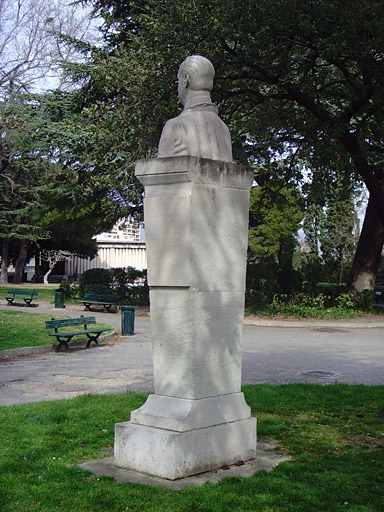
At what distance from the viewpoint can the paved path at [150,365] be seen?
10711mm

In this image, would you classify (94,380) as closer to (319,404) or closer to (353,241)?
(319,404)

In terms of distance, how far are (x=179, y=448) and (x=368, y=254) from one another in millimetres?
21943

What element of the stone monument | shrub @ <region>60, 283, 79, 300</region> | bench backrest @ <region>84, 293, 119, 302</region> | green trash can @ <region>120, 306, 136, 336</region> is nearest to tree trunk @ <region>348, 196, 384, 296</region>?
bench backrest @ <region>84, 293, 119, 302</region>

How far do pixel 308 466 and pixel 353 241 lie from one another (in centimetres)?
3954

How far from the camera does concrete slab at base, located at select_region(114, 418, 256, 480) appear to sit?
A: 5551 millimetres

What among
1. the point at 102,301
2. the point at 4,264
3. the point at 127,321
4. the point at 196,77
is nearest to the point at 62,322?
the point at 127,321

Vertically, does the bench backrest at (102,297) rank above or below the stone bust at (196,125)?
below

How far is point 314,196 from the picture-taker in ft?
85.0

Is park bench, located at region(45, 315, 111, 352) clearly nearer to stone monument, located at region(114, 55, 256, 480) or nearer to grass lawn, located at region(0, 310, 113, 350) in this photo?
grass lawn, located at region(0, 310, 113, 350)

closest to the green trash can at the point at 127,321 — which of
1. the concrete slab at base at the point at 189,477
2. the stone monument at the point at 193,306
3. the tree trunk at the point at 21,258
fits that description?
the concrete slab at base at the point at 189,477

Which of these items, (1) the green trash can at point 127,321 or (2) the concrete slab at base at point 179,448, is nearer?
(2) the concrete slab at base at point 179,448

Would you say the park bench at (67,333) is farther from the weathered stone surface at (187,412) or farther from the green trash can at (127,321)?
the weathered stone surface at (187,412)

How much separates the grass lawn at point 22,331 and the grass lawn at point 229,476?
733cm

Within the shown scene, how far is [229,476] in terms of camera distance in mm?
5629
